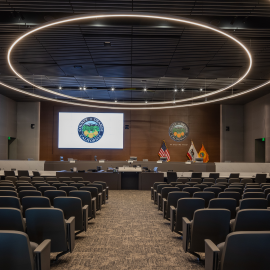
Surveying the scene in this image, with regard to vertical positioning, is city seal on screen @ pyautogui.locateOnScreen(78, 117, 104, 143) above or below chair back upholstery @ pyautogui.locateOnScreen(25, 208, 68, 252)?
above

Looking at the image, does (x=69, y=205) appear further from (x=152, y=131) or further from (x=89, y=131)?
(x=152, y=131)

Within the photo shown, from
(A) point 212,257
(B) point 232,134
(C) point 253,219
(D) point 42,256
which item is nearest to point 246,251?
(A) point 212,257

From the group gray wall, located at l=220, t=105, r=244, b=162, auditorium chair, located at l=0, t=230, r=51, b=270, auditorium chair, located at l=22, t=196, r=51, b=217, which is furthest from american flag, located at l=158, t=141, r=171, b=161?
auditorium chair, located at l=0, t=230, r=51, b=270

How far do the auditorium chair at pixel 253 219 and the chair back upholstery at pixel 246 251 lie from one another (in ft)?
2.92

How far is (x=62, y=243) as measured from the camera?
3.19 meters

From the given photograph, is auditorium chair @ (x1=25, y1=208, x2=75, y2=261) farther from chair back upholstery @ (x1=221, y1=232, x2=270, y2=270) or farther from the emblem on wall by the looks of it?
the emblem on wall

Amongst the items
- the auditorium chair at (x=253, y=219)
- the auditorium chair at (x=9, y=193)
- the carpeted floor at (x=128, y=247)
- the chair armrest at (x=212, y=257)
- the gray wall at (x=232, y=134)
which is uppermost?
the gray wall at (x=232, y=134)

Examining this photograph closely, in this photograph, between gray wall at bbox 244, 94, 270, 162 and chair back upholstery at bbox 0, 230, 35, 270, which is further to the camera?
gray wall at bbox 244, 94, 270, 162

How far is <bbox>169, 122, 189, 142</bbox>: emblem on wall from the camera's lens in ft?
59.5

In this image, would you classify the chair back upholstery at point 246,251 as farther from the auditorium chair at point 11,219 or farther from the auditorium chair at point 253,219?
the auditorium chair at point 11,219

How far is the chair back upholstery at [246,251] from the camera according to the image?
6.66 feet

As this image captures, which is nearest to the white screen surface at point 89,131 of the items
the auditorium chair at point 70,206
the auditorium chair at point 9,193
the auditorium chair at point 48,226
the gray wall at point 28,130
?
the gray wall at point 28,130

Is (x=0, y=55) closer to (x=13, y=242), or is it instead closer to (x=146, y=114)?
(x=13, y=242)

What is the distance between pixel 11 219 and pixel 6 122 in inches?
586
